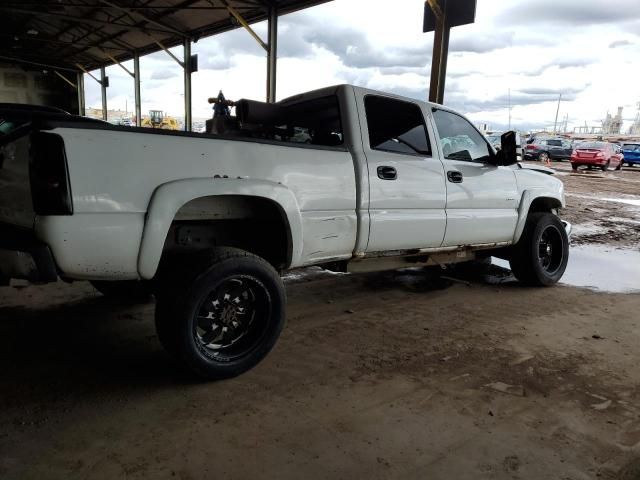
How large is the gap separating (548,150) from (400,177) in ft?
101

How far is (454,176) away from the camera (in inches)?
166

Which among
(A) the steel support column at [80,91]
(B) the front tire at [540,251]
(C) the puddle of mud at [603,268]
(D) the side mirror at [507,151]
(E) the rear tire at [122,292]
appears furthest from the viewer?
(A) the steel support column at [80,91]

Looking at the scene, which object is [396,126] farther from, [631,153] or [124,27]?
[631,153]

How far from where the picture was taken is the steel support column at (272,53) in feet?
43.8

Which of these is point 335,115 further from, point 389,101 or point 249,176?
point 249,176

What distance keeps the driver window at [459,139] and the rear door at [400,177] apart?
232 millimetres

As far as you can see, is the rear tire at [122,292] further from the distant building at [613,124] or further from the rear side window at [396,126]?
the distant building at [613,124]

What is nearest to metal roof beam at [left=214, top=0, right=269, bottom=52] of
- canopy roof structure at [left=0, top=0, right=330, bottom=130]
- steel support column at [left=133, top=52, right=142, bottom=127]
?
canopy roof structure at [left=0, top=0, right=330, bottom=130]

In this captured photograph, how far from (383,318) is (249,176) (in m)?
1.91

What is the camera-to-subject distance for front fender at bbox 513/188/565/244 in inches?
196

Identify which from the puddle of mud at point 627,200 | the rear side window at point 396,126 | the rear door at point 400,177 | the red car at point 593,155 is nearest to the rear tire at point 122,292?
the rear door at point 400,177

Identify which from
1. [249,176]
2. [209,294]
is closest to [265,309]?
[209,294]

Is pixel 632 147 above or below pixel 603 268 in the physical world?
above

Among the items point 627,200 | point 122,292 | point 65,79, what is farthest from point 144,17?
point 65,79
